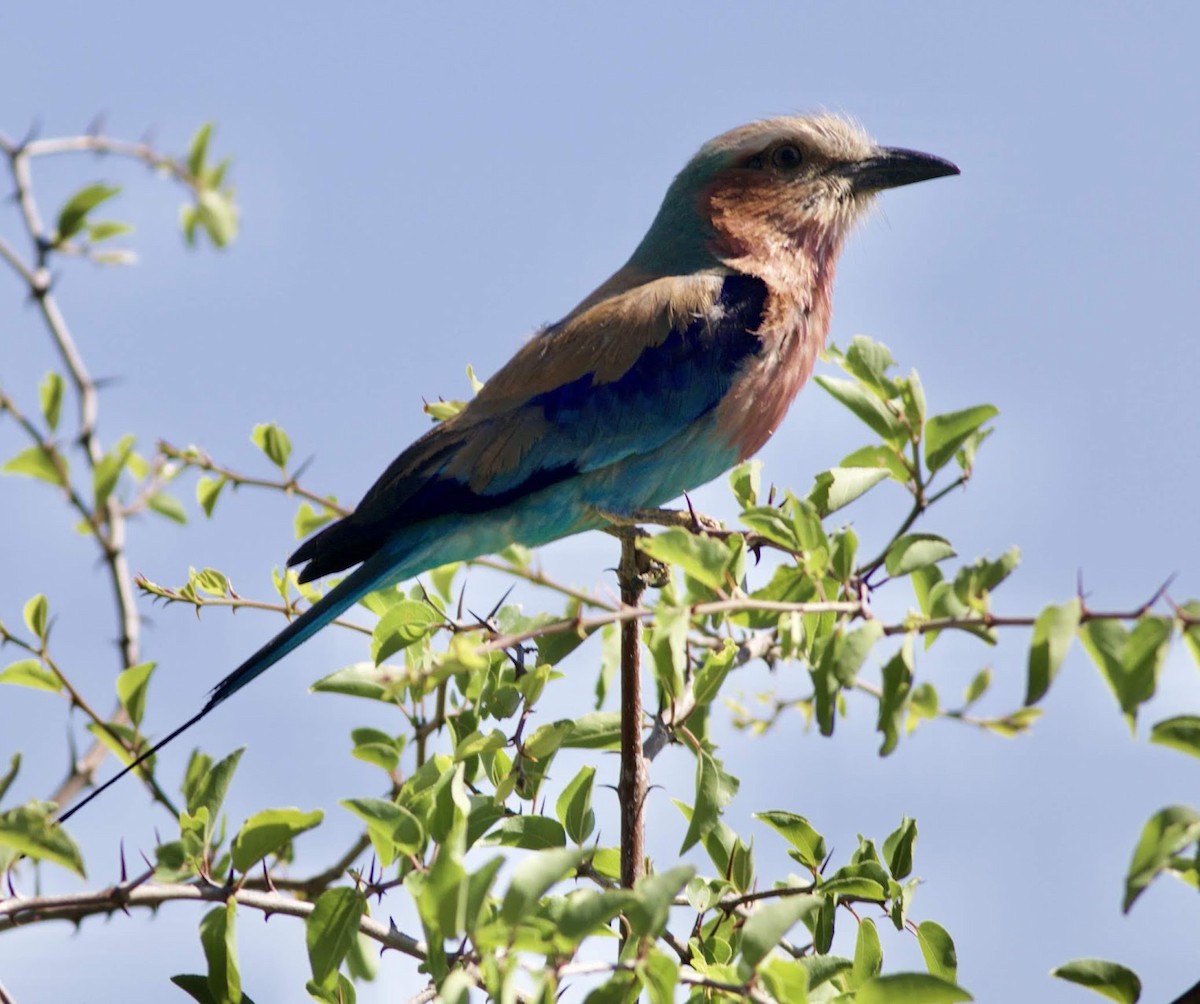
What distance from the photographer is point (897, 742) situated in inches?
103

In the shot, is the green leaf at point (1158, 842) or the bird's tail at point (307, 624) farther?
the bird's tail at point (307, 624)

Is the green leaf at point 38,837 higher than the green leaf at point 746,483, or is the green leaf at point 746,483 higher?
the green leaf at point 746,483

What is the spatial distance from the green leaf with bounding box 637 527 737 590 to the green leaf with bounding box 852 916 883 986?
1.21 meters

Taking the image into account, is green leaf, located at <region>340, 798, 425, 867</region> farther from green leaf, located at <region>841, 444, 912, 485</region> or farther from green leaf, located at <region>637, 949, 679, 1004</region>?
green leaf, located at <region>841, 444, 912, 485</region>

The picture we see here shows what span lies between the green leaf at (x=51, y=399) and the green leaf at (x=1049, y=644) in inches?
113

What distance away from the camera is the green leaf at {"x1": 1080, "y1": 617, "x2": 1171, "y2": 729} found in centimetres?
232

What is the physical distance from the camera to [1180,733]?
7.84 feet

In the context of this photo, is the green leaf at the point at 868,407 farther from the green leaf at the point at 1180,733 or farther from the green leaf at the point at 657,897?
the green leaf at the point at 657,897

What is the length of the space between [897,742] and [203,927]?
1.56m

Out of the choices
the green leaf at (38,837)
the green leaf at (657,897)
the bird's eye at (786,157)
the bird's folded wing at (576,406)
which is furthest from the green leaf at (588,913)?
the bird's eye at (786,157)

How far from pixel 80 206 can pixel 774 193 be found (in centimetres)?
269

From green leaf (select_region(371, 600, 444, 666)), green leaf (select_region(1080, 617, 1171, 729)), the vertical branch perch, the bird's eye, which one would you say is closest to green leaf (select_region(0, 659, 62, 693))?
green leaf (select_region(371, 600, 444, 666))

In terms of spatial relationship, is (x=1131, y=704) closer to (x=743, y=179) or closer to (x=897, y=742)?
(x=897, y=742)

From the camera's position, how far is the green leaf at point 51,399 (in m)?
4.13
